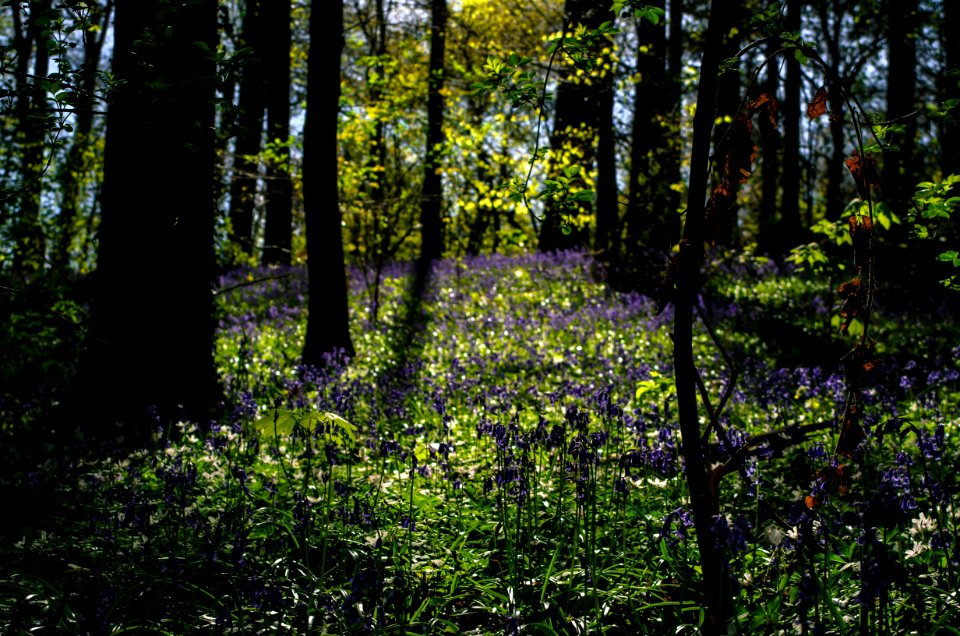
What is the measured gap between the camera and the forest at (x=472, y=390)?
9.23 feet

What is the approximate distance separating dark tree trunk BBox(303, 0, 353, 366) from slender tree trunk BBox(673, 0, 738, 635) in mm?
6258

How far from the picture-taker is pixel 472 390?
21.1 feet

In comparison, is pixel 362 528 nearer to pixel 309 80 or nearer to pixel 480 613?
pixel 480 613

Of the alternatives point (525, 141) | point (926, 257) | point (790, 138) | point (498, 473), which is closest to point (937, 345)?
point (926, 257)

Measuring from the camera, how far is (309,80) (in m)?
8.59

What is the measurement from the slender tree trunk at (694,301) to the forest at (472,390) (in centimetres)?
1

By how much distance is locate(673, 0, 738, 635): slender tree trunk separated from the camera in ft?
8.76

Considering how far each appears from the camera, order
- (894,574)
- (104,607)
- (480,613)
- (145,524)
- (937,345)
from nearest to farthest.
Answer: (894,574), (104,607), (145,524), (480,613), (937,345)

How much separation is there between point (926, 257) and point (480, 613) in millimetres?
10464

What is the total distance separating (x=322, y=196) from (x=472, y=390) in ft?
11.0

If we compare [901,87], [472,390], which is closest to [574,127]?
[901,87]

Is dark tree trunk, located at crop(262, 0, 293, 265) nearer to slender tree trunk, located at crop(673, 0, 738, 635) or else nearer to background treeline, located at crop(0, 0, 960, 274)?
background treeline, located at crop(0, 0, 960, 274)

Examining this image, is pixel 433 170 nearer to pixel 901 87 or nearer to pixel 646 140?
pixel 646 140

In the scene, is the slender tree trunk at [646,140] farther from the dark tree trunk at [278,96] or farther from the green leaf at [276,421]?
the green leaf at [276,421]
